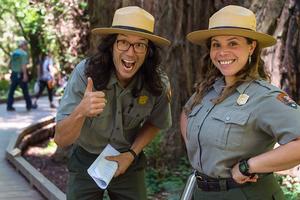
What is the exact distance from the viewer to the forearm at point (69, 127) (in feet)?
10.2

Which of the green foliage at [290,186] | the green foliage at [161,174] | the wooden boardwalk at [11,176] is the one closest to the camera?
the green foliage at [290,186]

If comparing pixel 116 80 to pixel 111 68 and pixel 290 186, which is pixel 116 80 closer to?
pixel 111 68

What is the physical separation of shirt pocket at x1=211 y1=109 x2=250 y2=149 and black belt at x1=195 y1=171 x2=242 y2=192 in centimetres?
19

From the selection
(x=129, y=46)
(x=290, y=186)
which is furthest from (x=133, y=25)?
(x=290, y=186)

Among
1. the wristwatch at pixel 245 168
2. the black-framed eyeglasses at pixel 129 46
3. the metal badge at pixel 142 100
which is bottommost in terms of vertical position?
the wristwatch at pixel 245 168

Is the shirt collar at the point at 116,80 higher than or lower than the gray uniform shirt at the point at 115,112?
higher

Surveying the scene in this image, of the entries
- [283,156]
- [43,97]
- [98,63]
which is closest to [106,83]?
[98,63]

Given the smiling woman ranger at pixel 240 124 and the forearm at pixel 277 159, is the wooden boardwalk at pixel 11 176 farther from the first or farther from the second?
the forearm at pixel 277 159

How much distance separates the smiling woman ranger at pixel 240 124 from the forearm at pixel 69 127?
Answer: 0.63 m

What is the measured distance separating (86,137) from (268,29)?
3.55 metres

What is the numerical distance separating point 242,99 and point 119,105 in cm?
97

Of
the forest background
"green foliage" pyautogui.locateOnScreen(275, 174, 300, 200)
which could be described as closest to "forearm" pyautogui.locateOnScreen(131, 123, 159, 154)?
the forest background

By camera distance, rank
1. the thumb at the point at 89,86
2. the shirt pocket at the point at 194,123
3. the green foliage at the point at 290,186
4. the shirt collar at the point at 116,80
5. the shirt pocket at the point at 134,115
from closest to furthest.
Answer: the shirt pocket at the point at 194,123
the thumb at the point at 89,86
the shirt collar at the point at 116,80
the shirt pocket at the point at 134,115
the green foliage at the point at 290,186

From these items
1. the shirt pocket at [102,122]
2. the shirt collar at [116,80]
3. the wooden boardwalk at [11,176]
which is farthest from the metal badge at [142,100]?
the wooden boardwalk at [11,176]
